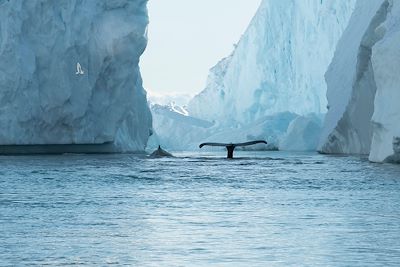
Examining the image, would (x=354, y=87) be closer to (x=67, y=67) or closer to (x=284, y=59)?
(x=67, y=67)

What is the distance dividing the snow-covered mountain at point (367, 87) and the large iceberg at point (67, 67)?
13.0 metres

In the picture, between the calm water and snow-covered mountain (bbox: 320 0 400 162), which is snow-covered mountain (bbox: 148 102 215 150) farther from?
the calm water

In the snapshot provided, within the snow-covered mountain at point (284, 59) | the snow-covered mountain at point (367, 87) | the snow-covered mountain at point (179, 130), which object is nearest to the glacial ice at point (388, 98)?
the snow-covered mountain at point (367, 87)

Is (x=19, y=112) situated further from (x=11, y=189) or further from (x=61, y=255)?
(x=61, y=255)

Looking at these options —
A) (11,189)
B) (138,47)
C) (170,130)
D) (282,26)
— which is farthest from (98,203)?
(170,130)

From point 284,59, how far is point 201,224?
89.1 metres

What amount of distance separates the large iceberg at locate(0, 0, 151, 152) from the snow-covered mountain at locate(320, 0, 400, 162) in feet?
42.6

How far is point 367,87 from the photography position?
47.2m

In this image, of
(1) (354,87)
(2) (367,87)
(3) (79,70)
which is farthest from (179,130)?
(2) (367,87)

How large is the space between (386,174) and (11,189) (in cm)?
1174

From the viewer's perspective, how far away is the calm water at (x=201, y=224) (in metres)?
8.95

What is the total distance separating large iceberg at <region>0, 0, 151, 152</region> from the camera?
48062mm

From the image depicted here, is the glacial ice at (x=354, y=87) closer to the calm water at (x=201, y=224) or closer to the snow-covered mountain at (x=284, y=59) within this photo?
the calm water at (x=201, y=224)

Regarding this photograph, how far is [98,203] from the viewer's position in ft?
53.9
